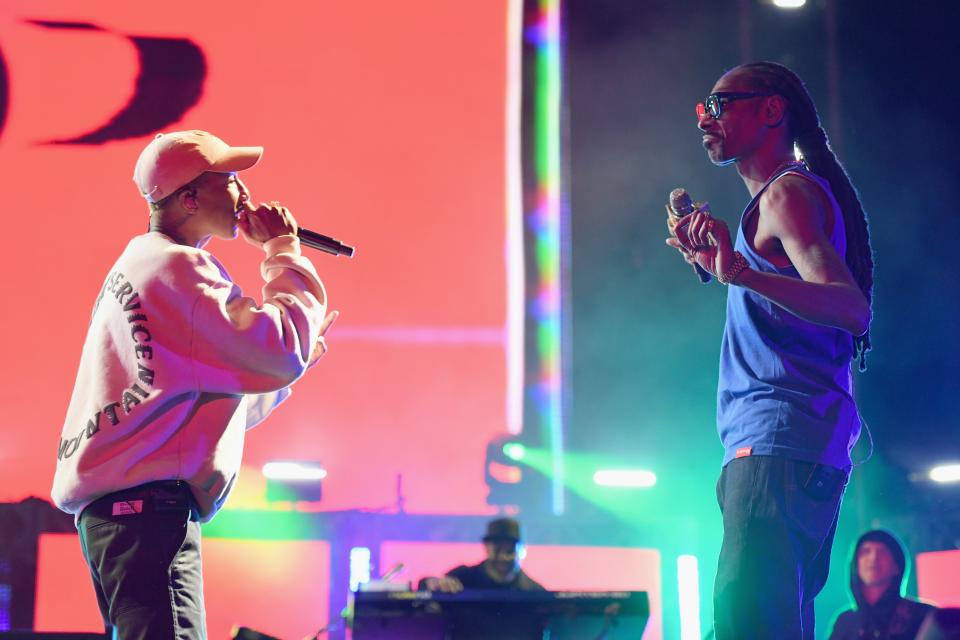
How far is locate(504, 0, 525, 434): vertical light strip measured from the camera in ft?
18.5

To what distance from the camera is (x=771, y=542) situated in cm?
179

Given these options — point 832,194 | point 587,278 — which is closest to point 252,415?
point 832,194

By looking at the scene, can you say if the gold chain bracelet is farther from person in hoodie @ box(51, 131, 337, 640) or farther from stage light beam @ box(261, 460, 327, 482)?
stage light beam @ box(261, 460, 327, 482)

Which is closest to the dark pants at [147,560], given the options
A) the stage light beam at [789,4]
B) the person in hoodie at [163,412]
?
the person in hoodie at [163,412]

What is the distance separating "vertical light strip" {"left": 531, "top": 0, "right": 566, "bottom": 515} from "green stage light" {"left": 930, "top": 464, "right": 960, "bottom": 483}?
6.68 ft

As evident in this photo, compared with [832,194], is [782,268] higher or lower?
lower

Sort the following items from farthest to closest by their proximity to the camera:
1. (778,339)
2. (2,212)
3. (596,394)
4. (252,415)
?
(596,394) → (2,212) → (252,415) → (778,339)

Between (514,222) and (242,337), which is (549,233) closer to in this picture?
(514,222)

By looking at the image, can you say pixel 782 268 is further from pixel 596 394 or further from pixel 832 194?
pixel 596 394

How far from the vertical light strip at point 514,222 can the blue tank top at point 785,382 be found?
3566 mm

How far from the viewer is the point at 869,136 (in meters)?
6.08

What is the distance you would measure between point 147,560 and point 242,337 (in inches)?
17.7

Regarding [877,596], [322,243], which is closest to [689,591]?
[877,596]

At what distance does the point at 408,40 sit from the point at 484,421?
225cm
